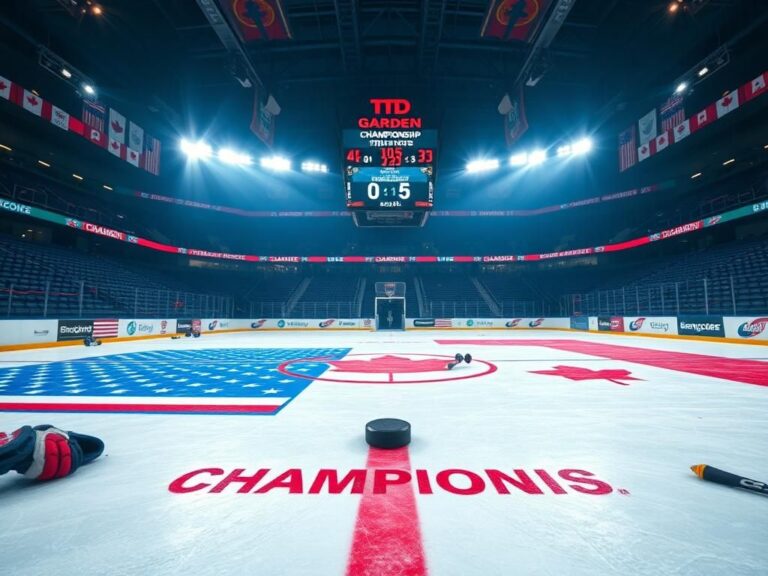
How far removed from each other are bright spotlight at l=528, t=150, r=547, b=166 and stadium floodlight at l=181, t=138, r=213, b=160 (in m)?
32.3

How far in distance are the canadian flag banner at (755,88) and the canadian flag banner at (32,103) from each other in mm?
38040

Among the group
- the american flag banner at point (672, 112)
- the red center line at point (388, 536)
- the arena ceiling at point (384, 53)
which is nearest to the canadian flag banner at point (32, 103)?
the arena ceiling at point (384, 53)

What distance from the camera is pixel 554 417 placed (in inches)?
149

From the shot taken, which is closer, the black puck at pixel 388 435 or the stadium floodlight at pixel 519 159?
the black puck at pixel 388 435

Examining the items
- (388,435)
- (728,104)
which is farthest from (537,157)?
(388,435)

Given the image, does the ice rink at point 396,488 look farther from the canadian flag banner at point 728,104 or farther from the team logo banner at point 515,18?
the canadian flag banner at point 728,104

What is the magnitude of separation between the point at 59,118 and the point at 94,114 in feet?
7.89

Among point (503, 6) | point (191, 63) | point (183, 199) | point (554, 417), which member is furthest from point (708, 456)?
point (183, 199)

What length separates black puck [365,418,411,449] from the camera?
9.30 feet

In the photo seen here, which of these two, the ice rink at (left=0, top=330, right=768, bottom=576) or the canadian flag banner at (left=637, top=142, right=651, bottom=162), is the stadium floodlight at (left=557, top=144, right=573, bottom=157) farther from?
the ice rink at (left=0, top=330, right=768, bottom=576)

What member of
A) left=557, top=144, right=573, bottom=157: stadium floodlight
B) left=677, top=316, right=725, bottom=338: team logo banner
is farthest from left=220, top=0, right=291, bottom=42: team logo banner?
left=557, top=144, right=573, bottom=157: stadium floodlight

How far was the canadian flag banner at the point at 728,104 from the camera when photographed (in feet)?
59.9

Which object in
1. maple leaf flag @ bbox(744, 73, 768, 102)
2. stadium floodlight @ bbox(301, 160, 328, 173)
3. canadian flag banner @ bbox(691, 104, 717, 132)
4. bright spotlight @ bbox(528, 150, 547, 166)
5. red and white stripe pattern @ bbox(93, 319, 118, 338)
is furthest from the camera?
stadium floodlight @ bbox(301, 160, 328, 173)

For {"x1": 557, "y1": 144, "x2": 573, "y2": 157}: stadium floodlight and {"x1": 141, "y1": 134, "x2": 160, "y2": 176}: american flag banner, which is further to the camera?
{"x1": 557, "y1": 144, "x2": 573, "y2": 157}: stadium floodlight
